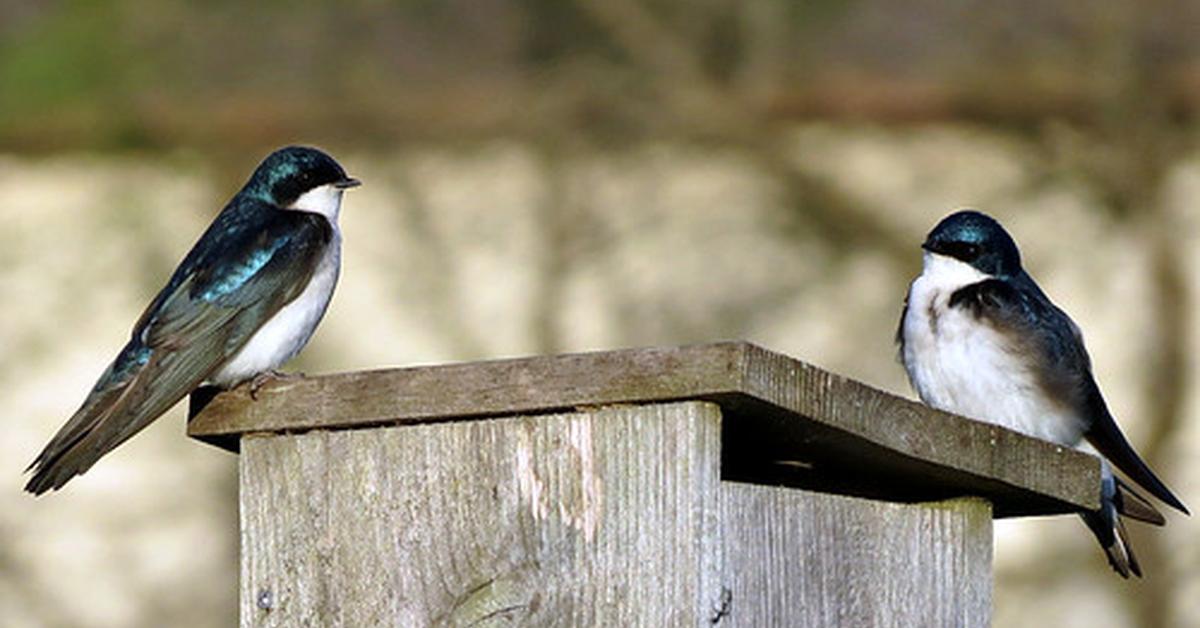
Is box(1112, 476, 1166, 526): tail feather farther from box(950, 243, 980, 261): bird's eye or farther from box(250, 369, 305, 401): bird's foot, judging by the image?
box(250, 369, 305, 401): bird's foot

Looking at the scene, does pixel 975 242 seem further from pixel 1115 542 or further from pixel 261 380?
pixel 261 380

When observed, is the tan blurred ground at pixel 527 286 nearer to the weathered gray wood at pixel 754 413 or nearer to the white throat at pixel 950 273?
the white throat at pixel 950 273

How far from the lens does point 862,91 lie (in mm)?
5098

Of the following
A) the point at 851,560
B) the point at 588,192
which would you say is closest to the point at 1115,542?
the point at 851,560

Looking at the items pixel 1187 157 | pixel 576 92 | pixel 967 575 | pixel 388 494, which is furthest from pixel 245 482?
pixel 1187 157

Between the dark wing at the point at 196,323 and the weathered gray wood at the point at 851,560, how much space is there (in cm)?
62

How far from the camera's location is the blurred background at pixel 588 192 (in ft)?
16.5

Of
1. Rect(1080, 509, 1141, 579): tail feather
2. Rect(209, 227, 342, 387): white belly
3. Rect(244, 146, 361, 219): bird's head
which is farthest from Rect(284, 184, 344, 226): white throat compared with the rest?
Rect(1080, 509, 1141, 579): tail feather

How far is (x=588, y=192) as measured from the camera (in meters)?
5.40

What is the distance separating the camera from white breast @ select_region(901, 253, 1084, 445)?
3.07 metres

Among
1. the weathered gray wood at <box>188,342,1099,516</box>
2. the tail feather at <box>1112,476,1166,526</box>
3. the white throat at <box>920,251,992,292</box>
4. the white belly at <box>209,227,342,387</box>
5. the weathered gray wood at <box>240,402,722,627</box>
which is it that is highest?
the white throat at <box>920,251,992,292</box>

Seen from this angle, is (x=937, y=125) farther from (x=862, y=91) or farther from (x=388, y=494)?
(x=388, y=494)

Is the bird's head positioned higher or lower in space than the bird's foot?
higher

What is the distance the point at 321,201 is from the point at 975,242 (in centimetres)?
93
